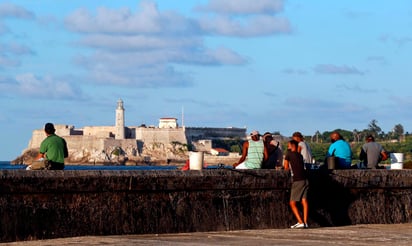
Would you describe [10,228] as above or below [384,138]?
below

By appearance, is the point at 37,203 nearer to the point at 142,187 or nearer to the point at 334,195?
the point at 142,187

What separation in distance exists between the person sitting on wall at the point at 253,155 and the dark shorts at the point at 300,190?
1.06 metres

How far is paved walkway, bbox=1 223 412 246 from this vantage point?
32.6 ft

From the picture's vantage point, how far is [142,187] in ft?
37.1

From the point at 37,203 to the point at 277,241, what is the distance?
2.55 metres

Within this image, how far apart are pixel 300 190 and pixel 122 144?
514ft

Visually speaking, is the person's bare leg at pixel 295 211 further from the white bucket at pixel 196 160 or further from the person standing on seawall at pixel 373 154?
the person standing on seawall at pixel 373 154

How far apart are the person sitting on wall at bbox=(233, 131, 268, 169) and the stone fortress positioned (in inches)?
5758

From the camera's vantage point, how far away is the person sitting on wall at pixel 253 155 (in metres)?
13.2

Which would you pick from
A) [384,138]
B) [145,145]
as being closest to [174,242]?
[145,145]

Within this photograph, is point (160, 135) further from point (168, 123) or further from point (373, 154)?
point (373, 154)

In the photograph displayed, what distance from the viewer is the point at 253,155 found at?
43.6 ft

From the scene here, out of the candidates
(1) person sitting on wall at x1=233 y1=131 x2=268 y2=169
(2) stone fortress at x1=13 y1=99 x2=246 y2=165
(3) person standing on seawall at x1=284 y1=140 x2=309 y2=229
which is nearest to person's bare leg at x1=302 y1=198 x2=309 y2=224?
(3) person standing on seawall at x1=284 y1=140 x2=309 y2=229

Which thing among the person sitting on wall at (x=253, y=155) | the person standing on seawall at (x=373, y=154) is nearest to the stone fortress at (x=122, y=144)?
the person standing on seawall at (x=373, y=154)
